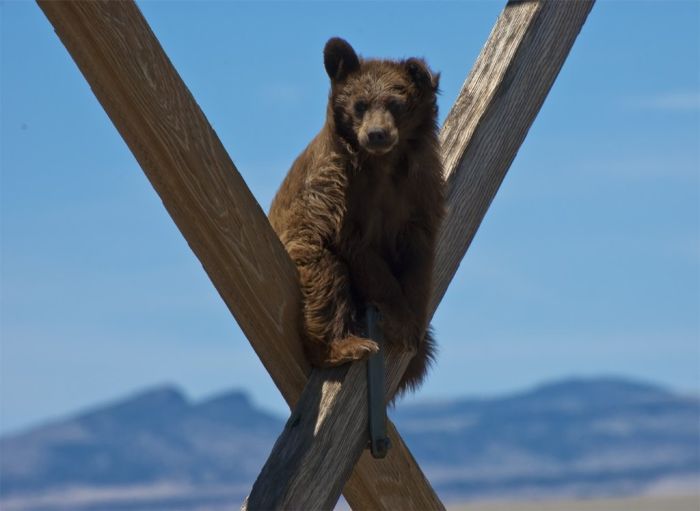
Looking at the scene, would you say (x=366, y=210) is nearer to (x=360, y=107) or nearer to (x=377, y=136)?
(x=377, y=136)

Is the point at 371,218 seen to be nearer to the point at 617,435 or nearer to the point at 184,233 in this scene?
the point at 184,233

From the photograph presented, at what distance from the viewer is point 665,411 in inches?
5748

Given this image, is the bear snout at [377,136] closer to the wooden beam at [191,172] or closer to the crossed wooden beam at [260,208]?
the crossed wooden beam at [260,208]

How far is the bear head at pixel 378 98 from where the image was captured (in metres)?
5.57

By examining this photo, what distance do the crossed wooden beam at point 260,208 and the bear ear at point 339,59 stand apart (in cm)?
40

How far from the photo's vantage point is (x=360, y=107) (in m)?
5.66

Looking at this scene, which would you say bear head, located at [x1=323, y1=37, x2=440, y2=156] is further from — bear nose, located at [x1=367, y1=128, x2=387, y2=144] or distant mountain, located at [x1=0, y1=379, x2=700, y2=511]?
distant mountain, located at [x1=0, y1=379, x2=700, y2=511]

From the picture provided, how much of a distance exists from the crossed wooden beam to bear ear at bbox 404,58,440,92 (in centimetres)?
15

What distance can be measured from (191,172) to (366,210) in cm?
101

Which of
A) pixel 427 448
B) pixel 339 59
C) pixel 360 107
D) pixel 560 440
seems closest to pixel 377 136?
pixel 360 107

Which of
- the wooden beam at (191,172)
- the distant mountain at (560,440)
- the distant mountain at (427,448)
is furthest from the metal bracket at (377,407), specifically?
the distant mountain at (560,440)

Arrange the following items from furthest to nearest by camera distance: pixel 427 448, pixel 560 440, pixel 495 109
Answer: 1. pixel 560 440
2. pixel 427 448
3. pixel 495 109

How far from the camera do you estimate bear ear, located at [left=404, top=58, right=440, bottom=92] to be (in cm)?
582

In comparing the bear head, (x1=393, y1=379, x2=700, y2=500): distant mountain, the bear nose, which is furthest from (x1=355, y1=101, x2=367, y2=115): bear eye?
(x1=393, y1=379, x2=700, y2=500): distant mountain
